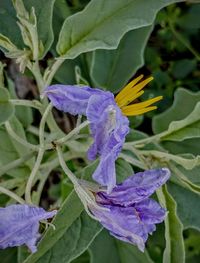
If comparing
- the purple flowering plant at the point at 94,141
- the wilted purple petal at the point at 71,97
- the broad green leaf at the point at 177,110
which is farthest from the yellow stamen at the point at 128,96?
the broad green leaf at the point at 177,110

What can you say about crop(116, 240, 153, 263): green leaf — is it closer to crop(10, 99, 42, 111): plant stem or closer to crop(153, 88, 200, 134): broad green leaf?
crop(153, 88, 200, 134): broad green leaf

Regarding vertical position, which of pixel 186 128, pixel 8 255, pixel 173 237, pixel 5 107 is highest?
pixel 5 107

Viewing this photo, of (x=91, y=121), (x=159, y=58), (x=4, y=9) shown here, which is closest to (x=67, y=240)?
(x=91, y=121)

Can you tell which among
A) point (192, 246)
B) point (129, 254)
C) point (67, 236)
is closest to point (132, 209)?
point (67, 236)

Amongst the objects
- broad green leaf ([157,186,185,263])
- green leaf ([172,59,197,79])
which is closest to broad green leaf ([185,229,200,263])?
green leaf ([172,59,197,79])

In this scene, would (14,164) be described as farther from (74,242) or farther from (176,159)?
(176,159)

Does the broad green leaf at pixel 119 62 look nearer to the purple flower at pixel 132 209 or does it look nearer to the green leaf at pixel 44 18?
the green leaf at pixel 44 18
